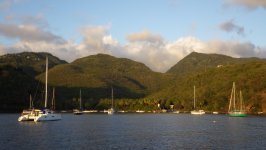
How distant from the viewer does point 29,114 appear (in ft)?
393

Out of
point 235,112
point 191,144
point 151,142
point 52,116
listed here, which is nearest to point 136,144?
point 151,142

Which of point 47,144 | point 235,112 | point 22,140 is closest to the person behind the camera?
point 47,144

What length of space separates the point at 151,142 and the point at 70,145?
12.8 meters

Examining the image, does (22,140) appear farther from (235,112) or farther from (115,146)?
(235,112)

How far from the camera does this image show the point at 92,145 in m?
59.3

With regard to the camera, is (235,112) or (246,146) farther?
(235,112)

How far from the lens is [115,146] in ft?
192

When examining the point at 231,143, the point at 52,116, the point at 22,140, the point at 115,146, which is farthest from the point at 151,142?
the point at 52,116

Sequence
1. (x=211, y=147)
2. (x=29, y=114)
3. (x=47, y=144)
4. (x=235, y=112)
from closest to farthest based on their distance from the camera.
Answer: (x=211, y=147)
(x=47, y=144)
(x=29, y=114)
(x=235, y=112)

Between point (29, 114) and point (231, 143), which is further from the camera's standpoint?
point (29, 114)

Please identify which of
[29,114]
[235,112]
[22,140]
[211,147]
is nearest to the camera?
[211,147]

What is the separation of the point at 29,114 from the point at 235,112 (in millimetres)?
85718

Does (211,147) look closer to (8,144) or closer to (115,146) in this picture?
(115,146)

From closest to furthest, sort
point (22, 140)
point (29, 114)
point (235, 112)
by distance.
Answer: point (22, 140) → point (29, 114) → point (235, 112)
